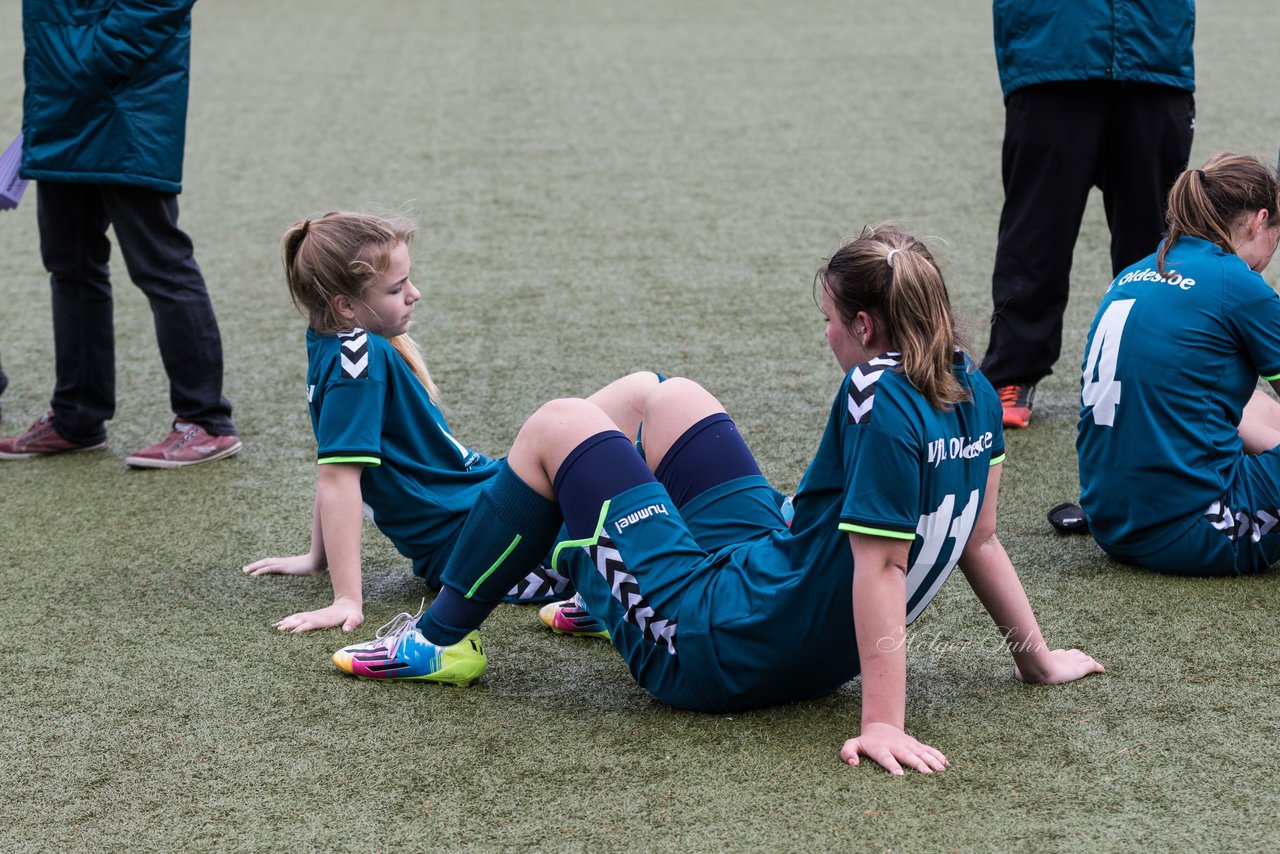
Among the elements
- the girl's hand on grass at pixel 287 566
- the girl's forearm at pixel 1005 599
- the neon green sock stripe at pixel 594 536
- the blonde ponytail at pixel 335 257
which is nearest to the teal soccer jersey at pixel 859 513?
the girl's forearm at pixel 1005 599

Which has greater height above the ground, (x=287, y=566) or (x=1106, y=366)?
(x=1106, y=366)

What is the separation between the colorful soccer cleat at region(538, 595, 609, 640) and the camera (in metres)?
2.66

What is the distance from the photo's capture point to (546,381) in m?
4.33

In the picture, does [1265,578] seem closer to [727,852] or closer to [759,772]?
[759,772]

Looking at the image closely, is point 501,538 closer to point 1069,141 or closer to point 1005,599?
point 1005,599

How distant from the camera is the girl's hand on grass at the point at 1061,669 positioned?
239 centimetres

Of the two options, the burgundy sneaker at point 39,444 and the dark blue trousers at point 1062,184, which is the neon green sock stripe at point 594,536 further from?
the burgundy sneaker at point 39,444

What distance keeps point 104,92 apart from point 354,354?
136 centimetres

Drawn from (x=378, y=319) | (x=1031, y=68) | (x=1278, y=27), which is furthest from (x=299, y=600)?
(x=1278, y=27)

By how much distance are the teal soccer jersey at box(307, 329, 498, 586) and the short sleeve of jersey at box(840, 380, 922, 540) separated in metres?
1.08

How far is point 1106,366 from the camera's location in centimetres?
282

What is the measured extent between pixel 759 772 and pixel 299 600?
118 cm

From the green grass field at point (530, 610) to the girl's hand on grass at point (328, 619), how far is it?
0.21 feet

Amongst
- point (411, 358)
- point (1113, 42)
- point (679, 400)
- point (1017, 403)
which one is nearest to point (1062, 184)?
point (1113, 42)
